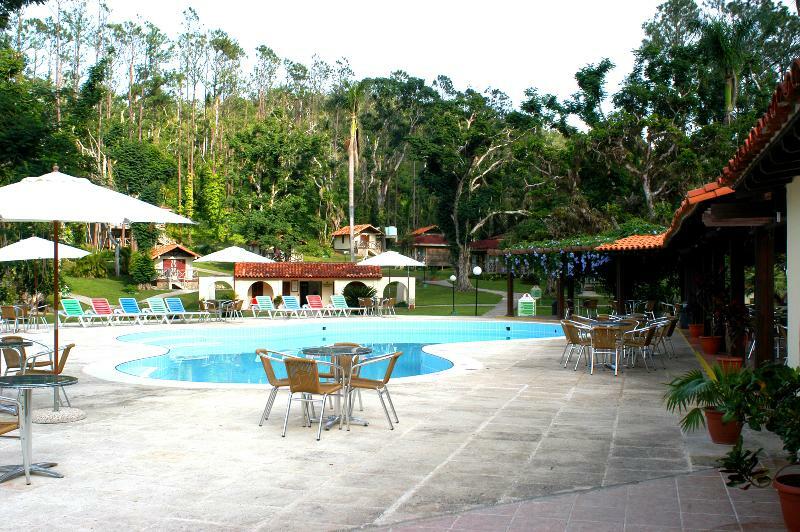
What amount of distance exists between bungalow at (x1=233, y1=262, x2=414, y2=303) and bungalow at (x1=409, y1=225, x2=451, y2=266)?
2399 cm

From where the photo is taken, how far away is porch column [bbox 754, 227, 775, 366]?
23.9 ft

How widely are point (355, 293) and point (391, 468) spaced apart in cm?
2213

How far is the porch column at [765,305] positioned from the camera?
7.30 meters

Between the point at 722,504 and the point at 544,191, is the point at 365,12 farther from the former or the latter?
the point at 544,191

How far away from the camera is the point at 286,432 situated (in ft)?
21.9

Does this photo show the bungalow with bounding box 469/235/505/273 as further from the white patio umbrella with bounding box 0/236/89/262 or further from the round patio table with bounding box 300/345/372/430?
the round patio table with bounding box 300/345/372/430

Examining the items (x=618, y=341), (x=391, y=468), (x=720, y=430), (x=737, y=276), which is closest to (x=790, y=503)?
(x=720, y=430)

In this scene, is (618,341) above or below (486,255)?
below

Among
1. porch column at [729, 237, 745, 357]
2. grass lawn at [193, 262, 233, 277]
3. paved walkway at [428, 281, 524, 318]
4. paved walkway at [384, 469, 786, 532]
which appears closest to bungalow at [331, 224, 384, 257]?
paved walkway at [428, 281, 524, 318]

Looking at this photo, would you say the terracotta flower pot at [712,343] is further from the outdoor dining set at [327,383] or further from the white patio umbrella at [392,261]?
the white patio umbrella at [392,261]

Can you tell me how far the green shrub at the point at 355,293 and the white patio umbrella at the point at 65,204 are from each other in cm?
1945

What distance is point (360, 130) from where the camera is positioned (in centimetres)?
4334

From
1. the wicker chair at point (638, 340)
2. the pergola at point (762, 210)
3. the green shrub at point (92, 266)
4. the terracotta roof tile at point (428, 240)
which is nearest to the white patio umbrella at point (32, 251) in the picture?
the wicker chair at point (638, 340)

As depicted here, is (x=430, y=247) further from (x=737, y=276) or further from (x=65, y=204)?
(x=65, y=204)
